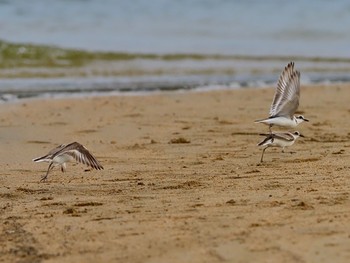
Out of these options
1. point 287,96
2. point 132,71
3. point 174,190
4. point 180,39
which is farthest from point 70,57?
point 174,190

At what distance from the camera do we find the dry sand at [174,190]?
20.7 feet

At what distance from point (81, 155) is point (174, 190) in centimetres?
109

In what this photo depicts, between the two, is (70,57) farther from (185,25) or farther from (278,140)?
(278,140)

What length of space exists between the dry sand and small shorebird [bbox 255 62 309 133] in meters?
0.29

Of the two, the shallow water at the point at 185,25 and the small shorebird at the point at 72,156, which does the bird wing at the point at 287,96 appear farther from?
the shallow water at the point at 185,25

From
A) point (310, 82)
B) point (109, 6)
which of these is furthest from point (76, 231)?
point (109, 6)

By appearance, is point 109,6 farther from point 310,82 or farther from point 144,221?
point 144,221

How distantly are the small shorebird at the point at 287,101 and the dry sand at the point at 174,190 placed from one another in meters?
0.29

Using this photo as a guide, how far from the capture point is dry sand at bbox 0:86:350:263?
6297 mm

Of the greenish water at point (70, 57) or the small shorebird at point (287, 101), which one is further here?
the greenish water at point (70, 57)

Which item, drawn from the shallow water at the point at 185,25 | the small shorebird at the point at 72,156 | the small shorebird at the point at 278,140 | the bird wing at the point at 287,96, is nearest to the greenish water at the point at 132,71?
the shallow water at the point at 185,25

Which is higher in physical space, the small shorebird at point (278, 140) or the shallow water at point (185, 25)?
the shallow water at point (185, 25)

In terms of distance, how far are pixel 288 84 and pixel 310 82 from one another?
8.07 meters

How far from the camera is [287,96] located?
36.7 feet
